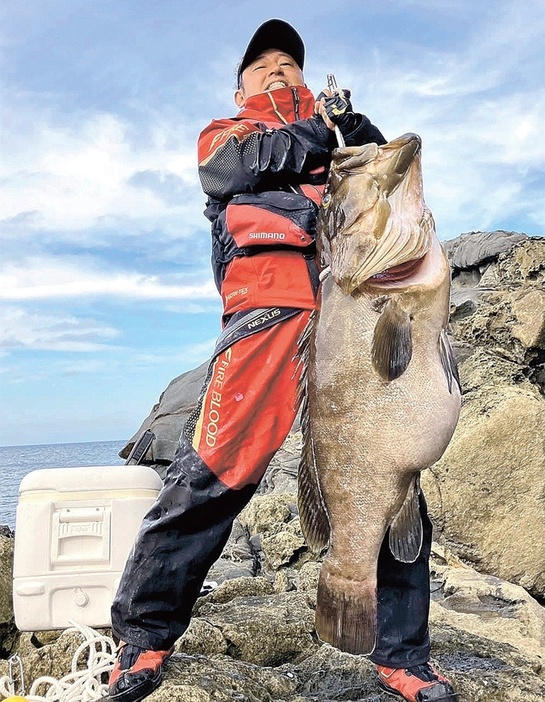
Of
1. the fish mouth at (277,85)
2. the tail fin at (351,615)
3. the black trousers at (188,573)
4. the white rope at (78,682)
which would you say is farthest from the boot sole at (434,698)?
the fish mouth at (277,85)

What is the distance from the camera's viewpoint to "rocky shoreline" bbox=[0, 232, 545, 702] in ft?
10.7

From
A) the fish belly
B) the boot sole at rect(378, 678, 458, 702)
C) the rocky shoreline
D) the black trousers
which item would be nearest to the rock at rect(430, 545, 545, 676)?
the rocky shoreline

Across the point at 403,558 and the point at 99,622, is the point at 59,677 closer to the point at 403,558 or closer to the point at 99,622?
the point at 99,622

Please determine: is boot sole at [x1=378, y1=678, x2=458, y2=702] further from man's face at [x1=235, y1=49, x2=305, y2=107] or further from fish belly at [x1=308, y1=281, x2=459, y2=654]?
man's face at [x1=235, y1=49, x2=305, y2=107]

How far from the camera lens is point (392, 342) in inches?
94.7

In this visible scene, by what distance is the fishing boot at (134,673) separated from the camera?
286cm

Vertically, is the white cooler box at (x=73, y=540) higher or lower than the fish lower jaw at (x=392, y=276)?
lower

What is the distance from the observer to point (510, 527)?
18.5 feet

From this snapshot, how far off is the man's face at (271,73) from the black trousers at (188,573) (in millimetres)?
1793

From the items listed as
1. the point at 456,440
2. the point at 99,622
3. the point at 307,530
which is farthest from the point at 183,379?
the point at 307,530

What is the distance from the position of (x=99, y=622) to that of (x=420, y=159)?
3026mm

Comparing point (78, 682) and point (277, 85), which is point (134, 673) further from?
point (277, 85)

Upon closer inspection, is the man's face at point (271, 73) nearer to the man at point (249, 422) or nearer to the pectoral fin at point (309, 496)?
the man at point (249, 422)

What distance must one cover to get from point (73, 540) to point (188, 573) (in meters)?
1.28
